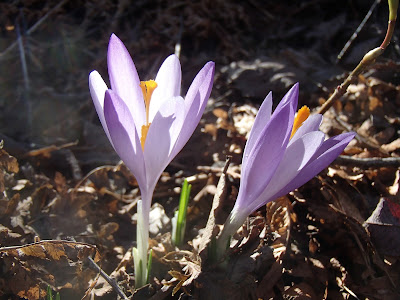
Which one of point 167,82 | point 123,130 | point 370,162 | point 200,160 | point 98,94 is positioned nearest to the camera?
point 123,130

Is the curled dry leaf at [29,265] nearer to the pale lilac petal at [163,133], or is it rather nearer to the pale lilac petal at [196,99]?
the pale lilac petal at [163,133]

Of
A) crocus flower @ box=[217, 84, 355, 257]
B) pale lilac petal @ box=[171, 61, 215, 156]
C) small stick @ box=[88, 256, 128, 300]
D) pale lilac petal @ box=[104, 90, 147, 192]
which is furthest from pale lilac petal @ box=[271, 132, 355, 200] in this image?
small stick @ box=[88, 256, 128, 300]

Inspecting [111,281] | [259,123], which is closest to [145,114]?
[259,123]

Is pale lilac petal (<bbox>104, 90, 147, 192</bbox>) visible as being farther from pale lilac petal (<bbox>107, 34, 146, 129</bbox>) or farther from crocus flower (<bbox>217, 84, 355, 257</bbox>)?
crocus flower (<bbox>217, 84, 355, 257</bbox>)

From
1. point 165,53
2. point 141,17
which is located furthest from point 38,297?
point 141,17

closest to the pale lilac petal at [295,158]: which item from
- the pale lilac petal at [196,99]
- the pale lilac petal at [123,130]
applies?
the pale lilac petal at [196,99]

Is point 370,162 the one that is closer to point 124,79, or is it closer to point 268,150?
point 268,150

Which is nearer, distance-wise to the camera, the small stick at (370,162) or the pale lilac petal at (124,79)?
the pale lilac petal at (124,79)
